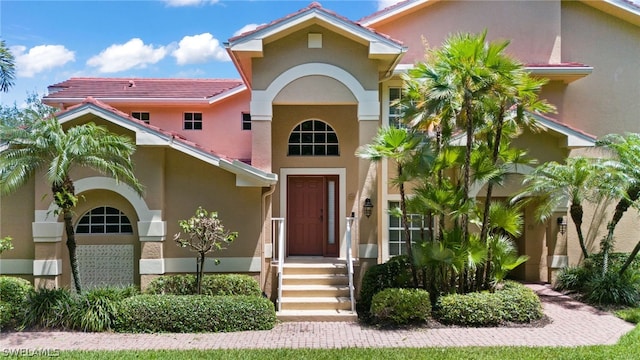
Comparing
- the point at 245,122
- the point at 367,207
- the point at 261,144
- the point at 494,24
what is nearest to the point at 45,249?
the point at 261,144

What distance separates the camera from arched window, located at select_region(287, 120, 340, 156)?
15.0 meters

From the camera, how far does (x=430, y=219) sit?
11.5 meters

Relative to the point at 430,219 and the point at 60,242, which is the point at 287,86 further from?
the point at 60,242

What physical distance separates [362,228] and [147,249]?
5.48 meters

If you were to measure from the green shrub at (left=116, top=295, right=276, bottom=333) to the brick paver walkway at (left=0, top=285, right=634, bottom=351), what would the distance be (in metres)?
0.21

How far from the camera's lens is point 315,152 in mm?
15008

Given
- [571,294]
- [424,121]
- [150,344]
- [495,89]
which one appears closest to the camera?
[150,344]

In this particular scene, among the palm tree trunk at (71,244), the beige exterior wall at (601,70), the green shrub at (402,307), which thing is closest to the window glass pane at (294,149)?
the green shrub at (402,307)

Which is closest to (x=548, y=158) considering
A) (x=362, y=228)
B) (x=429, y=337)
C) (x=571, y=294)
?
(x=571, y=294)

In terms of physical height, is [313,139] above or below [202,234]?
above

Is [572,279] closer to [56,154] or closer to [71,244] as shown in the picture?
[71,244]

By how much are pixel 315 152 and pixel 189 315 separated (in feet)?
21.9

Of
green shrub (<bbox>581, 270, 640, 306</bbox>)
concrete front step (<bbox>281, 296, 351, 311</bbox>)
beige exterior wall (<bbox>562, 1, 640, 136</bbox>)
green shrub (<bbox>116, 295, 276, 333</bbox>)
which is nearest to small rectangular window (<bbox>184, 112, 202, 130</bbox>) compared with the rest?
green shrub (<bbox>116, 295, 276, 333</bbox>)

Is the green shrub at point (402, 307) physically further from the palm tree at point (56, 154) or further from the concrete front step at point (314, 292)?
the palm tree at point (56, 154)
